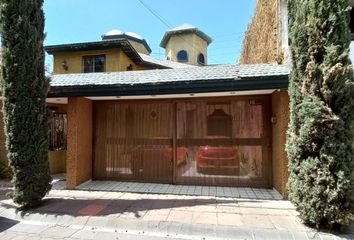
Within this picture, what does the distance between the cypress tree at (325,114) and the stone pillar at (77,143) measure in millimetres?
5717

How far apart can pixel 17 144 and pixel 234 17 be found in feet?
58.7

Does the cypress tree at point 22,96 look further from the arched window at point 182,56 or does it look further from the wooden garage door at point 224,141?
the arched window at point 182,56

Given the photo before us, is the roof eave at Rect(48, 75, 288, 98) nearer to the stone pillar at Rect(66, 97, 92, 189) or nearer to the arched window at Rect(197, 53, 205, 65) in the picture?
the stone pillar at Rect(66, 97, 92, 189)

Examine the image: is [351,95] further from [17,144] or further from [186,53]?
[186,53]

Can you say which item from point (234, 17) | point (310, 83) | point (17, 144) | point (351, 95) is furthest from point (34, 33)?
point (234, 17)

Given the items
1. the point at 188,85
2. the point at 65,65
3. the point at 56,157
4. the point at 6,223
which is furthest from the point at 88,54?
the point at 6,223

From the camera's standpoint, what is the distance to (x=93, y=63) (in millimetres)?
14398

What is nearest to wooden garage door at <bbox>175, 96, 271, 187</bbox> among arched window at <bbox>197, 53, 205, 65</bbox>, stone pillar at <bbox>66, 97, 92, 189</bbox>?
stone pillar at <bbox>66, 97, 92, 189</bbox>

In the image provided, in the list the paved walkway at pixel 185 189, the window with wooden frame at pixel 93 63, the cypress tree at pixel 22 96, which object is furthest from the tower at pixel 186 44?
the cypress tree at pixel 22 96

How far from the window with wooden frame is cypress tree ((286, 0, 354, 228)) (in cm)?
1195

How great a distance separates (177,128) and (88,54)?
9.61 metres

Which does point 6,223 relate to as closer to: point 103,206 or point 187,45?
point 103,206

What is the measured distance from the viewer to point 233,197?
6.12m

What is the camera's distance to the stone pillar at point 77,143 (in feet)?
22.8
